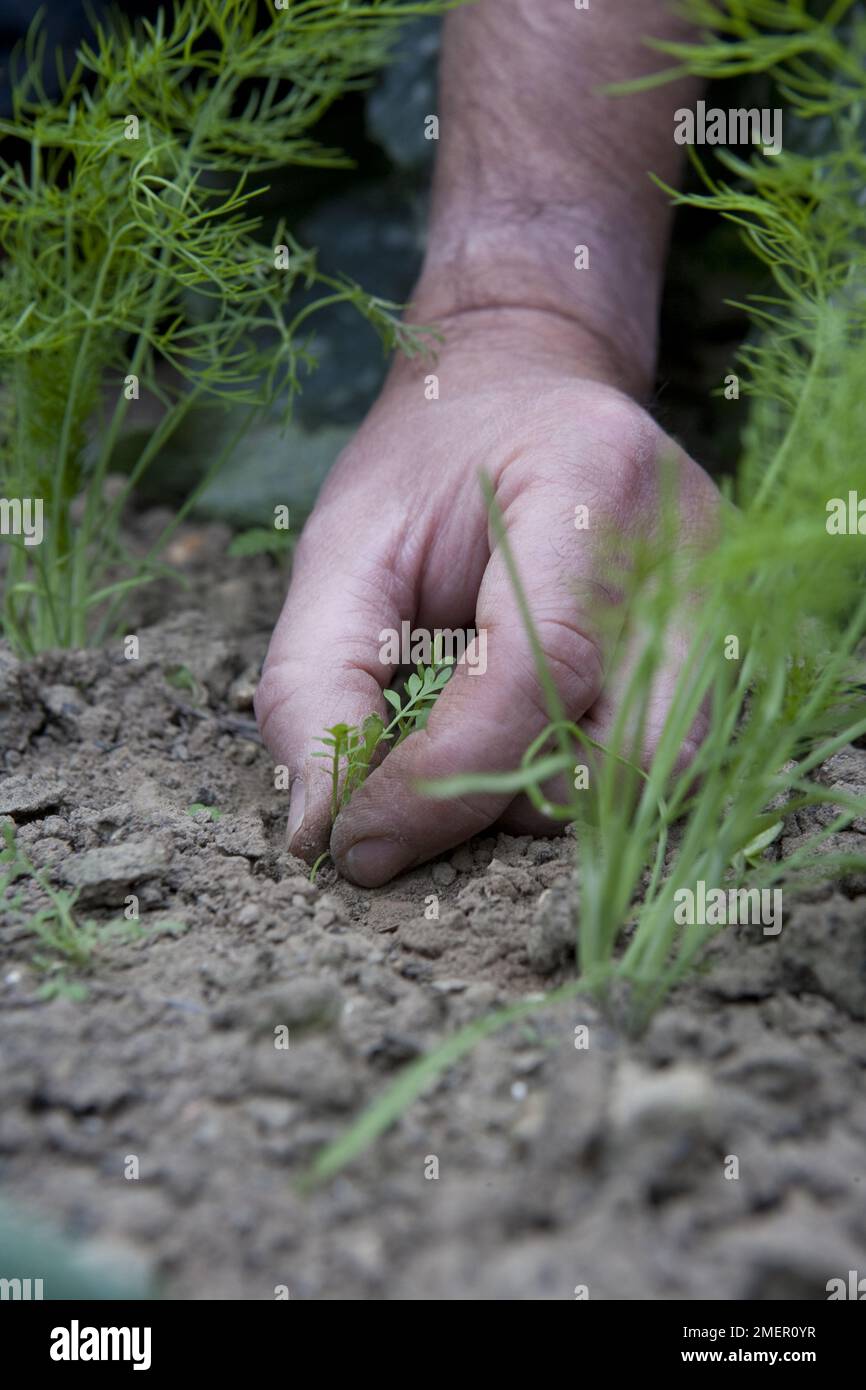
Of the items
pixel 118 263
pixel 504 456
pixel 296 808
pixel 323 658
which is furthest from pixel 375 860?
pixel 118 263

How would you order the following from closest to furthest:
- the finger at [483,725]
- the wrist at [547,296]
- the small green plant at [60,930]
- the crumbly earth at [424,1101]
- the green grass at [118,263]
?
the crumbly earth at [424,1101] < the small green plant at [60,930] < the finger at [483,725] < the green grass at [118,263] < the wrist at [547,296]

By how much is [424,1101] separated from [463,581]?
740 millimetres

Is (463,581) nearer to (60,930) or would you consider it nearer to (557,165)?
(60,930)

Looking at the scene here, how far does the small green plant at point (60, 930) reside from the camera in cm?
87

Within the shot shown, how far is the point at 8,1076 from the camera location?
728 mm

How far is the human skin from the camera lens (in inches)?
44.3

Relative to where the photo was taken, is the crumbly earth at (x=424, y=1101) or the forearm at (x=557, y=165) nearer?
the crumbly earth at (x=424, y=1101)

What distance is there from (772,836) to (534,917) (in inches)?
8.7

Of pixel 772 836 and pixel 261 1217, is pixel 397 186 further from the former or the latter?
pixel 261 1217

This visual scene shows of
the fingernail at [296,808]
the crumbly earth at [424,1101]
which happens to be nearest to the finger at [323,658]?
the fingernail at [296,808]

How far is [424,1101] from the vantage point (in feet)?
2.41

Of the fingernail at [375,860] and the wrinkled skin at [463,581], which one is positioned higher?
the wrinkled skin at [463,581]

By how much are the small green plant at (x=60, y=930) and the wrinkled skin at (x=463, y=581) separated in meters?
0.25

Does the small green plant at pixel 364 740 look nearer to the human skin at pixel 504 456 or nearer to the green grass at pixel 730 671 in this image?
the human skin at pixel 504 456
